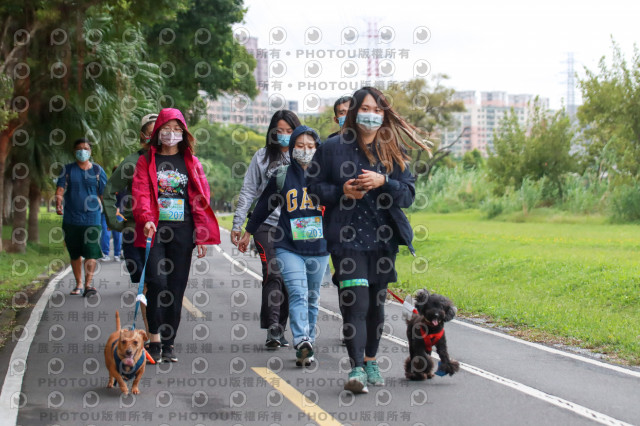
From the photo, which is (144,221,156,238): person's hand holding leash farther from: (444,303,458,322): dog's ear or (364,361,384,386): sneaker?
(444,303,458,322): dog's ear

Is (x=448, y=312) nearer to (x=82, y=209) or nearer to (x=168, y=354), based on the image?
(x=168, y=354)

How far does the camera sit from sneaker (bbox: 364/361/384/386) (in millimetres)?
6305

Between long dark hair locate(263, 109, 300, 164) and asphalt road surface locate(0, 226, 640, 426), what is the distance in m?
1.84

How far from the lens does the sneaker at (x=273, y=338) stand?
8.05 meters

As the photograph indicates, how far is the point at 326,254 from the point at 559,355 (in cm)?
240

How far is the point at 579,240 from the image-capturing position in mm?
22047

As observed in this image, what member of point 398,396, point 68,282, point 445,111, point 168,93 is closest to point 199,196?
point 398,396

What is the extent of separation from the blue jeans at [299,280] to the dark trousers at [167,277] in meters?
0.84

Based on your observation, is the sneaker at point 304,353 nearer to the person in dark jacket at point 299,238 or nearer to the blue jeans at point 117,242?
the person in dark jacket at point 299,238

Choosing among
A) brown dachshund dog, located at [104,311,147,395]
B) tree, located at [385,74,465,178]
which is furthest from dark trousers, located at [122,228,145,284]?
tree, located at [385,74,465,178]

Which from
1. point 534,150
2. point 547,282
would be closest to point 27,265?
point 547,282

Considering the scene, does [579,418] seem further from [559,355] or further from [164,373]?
[164,373]

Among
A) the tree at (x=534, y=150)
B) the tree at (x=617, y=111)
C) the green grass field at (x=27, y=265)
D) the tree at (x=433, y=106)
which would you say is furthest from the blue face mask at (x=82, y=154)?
the tree at (x=433, y=106)

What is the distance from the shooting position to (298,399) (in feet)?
19.4
